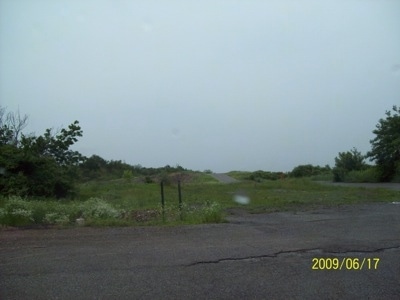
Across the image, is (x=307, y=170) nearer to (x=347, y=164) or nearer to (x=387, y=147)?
(x=347, y=164)

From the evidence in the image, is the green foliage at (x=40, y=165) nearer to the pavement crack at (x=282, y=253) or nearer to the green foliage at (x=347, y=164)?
the pavement crack at (x=282, y=253)

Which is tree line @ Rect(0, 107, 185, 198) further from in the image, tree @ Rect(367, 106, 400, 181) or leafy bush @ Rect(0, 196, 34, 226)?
tree @ Rect(367, 106, 400, 181)

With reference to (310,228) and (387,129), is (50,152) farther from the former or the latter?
(387,129)

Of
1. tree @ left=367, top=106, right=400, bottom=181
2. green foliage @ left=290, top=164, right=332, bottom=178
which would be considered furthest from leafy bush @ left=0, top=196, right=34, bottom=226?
green foliage @ left=290, top=164, right=332, bottom=178

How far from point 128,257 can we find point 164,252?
30.0 inches

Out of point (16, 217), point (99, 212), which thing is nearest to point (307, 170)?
point (99, 212)

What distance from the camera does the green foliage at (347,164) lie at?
46.0 metres

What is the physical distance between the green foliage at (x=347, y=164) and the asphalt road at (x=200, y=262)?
3671 centimetres

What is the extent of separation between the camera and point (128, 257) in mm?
7289

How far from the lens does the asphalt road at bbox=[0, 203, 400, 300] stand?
545cm

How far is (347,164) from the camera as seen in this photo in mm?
46844
